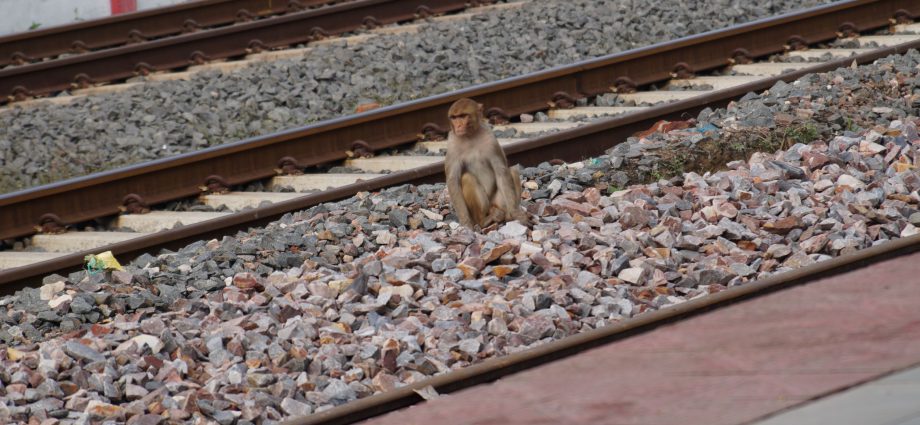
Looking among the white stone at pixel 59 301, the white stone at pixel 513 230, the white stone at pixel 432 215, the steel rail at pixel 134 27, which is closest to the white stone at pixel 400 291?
the white stone at pixel 513 230

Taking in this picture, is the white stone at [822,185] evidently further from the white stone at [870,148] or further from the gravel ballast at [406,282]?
the white stone at [870,148]

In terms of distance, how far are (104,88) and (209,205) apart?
384 cm

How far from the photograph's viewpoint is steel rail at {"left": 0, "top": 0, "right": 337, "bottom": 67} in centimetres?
1326

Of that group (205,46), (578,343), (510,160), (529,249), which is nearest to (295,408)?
(578,343)

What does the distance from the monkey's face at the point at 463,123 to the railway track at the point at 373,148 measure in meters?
1.34

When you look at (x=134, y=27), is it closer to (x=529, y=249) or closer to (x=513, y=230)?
(x=513, y=230)

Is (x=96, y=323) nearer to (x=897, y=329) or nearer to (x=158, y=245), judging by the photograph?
(x=158, y=245)

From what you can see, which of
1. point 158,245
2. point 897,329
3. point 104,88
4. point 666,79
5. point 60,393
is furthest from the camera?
point 104,88

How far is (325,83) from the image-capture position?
37.5ft

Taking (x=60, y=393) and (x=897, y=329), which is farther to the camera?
(x=60, y=393)

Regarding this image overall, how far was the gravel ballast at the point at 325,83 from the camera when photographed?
10.3m

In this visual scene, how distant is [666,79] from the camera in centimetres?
1090

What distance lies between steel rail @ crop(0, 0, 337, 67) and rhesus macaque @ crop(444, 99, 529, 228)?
7.20 metres

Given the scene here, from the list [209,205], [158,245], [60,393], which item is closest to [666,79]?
[209,205]
